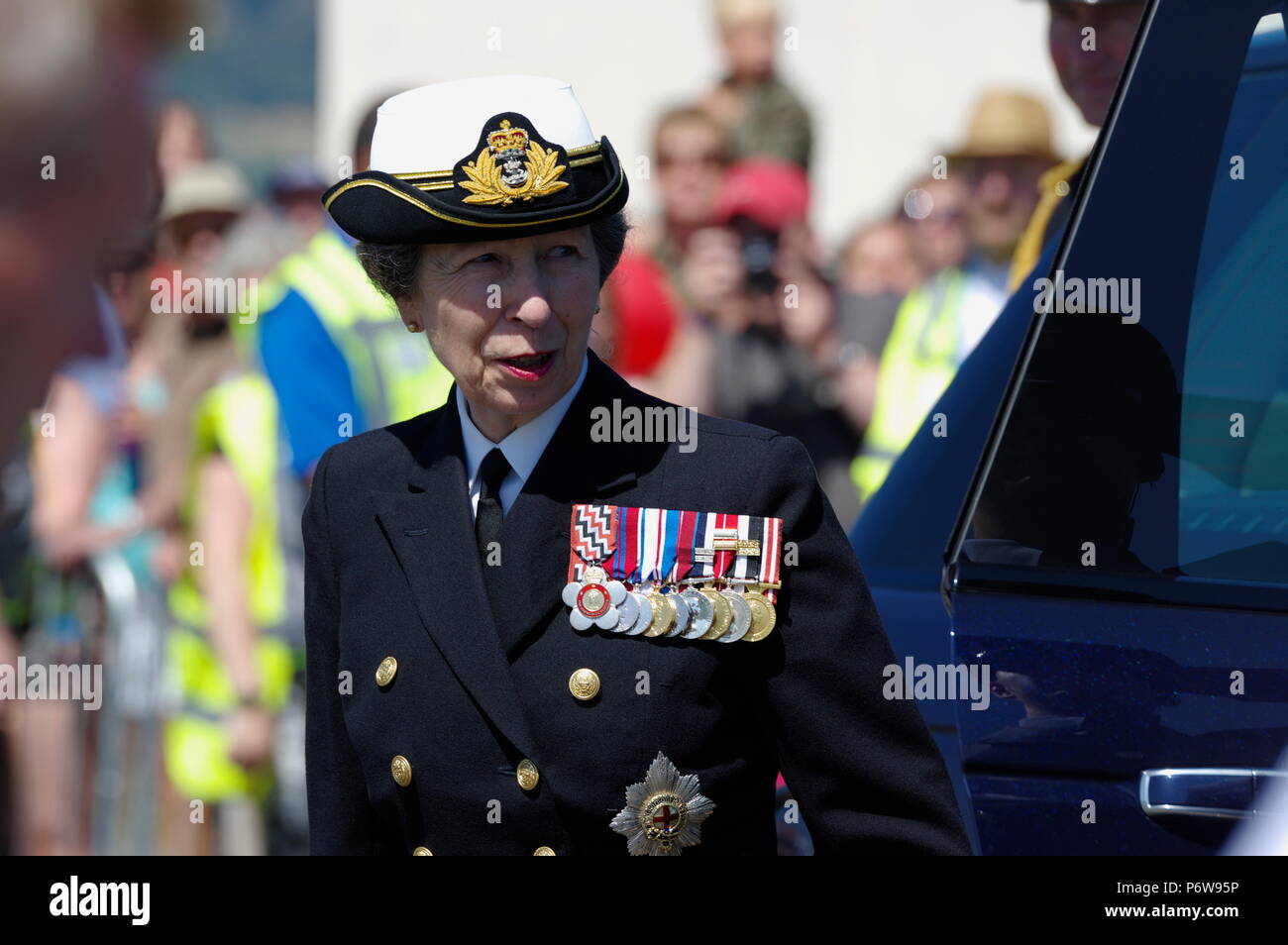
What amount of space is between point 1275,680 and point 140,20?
1460mm

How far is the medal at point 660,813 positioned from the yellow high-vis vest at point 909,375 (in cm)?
368

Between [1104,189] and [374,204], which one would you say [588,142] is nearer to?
[374,204]

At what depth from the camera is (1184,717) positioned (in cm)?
229

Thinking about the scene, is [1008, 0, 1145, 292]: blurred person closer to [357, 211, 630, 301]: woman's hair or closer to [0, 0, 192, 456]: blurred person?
[357, 211, 630, 301]: woman's hair

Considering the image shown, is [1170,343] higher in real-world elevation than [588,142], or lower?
lower

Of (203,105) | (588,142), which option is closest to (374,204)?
(588,142)

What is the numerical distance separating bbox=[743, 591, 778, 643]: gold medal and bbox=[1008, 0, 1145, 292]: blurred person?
2.75 metres

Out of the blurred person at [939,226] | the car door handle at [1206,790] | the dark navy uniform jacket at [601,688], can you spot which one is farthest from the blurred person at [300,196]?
the car door handle at [1206,790]

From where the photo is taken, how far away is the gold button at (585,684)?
2.22 m

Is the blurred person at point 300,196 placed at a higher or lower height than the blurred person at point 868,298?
higher
